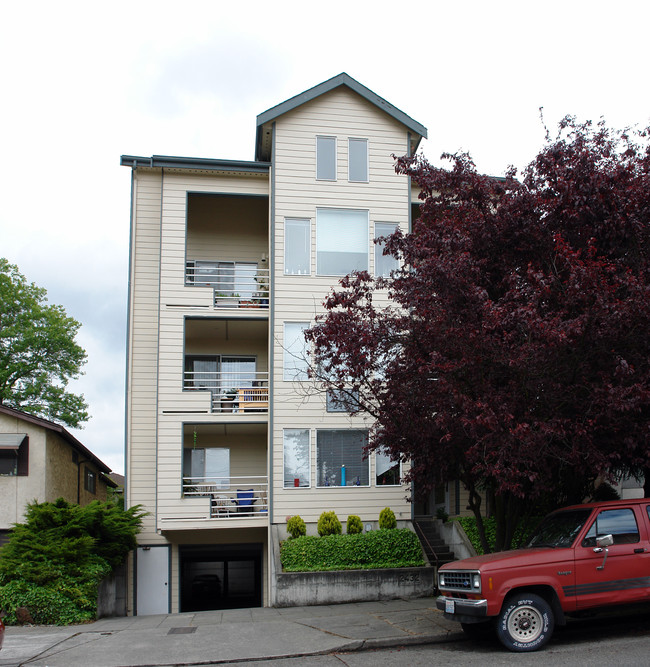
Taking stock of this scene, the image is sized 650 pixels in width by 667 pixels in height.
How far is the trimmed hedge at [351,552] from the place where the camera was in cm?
1728

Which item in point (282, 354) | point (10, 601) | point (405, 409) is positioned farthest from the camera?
point (282, 354)

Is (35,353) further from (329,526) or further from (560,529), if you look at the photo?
(560,529)

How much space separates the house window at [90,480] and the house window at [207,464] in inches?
293

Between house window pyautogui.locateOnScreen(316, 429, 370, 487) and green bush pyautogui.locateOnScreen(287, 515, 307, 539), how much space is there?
1459mm

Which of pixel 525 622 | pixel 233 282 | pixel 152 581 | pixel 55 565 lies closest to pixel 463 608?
pixel 525 622

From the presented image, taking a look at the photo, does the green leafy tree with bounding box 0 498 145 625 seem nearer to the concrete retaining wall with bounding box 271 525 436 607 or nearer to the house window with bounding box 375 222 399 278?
the concrete retaining wall with bounding box 271 525 436 607

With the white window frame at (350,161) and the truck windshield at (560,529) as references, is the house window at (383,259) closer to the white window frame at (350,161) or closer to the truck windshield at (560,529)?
the white window frame at (350,161)

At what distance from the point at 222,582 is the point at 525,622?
578 inches

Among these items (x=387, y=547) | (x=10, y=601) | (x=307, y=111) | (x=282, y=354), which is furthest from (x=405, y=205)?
(x=10, y=601)

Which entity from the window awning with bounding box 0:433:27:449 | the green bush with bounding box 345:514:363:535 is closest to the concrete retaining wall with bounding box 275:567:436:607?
the green bush with bounding box 345:514:363:535

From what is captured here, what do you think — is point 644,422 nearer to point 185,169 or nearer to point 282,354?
point 282,354

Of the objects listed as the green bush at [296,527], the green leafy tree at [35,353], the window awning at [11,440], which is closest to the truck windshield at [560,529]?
the green bush at [296,527]

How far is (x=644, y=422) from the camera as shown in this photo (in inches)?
447

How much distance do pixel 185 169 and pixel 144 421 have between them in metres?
7.13
